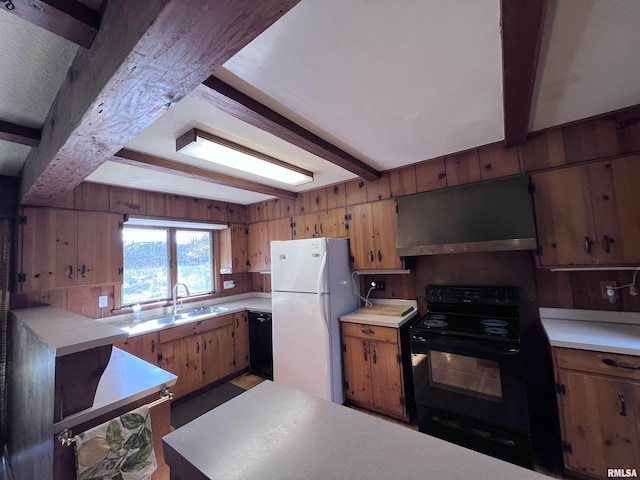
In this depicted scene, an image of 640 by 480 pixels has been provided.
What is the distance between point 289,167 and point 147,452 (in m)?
2.04

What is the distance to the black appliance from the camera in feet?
5.71

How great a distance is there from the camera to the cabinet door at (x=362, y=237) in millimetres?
2781

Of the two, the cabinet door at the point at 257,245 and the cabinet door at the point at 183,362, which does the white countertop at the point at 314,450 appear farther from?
the cabinet door at the point at 257,245

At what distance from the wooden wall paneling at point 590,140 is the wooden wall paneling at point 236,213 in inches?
144

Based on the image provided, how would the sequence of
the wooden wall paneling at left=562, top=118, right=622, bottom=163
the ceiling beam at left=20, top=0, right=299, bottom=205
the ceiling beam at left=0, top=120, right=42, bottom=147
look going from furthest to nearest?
the wooden wall paneling at left=562, top=118, right=622, bottom=163
the ceiling beam at left=0, top=120, right=42, bottom=147
the ceiling beam at left=20, top=0, right=299, bottom=205

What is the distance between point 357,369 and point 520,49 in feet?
8.31

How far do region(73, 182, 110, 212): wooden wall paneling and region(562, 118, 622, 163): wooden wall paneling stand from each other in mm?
4035

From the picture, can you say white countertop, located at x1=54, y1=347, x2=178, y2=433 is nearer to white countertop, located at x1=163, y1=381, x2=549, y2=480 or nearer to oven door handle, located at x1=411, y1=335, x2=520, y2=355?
white countertop, located at x1=163, y1=381, x2=549, y2=480

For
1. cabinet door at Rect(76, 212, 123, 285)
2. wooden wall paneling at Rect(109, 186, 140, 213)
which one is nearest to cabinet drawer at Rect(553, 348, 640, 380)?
cabinet door at Rect(76, 212, 123, 285)

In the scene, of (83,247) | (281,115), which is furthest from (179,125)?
(83,247)

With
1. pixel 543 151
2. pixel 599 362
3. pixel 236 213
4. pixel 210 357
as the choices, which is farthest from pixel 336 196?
pixel 599 362

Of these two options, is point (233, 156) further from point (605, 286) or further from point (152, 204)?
point (605, 286)

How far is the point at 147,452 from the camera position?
1130 millimetres

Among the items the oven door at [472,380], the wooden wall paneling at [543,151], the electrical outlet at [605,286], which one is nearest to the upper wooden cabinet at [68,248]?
the oven door at [472,380]
